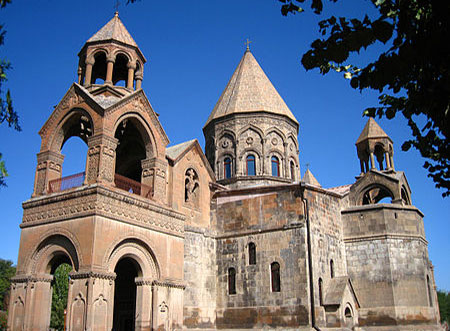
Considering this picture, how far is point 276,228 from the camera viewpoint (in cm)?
1825

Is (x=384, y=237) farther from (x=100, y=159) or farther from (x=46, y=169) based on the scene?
(x=46, y=169)

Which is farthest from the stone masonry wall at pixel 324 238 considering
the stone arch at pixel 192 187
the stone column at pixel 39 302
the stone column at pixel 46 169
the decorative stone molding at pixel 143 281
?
the stone column at pixel 46 169

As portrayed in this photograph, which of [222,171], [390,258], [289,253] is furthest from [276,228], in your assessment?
[222,171]

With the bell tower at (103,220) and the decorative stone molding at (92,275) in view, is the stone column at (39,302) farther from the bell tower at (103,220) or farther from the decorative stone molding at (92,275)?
the decorative stone molding at (92,275)

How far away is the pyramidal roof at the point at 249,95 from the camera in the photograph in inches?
978

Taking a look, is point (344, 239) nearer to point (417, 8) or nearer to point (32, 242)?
point (32, 242)

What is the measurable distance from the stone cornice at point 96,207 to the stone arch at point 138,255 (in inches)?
25.6

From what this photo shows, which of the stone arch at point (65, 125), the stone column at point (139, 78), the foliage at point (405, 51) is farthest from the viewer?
the stone column at point (139, 78)

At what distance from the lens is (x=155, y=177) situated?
55.2 ft

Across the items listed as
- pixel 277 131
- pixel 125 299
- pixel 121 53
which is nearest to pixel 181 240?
pixel 125 299

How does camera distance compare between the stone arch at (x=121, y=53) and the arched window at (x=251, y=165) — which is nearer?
the stone arch at (x=121, y=53)

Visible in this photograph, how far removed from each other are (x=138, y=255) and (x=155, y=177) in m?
2.96

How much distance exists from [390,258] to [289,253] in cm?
466

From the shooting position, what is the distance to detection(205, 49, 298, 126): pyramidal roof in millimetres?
24844
